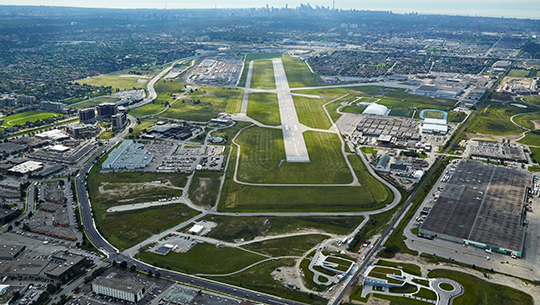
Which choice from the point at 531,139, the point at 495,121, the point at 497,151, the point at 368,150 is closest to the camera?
the point at 497,151

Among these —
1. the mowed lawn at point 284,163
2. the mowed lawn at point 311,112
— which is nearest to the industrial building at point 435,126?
the mowed lawn at point 284,163

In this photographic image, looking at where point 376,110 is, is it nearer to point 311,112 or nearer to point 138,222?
point 311,112

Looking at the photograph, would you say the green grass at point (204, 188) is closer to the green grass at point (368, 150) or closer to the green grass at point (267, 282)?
the green grass at point (267, 282)

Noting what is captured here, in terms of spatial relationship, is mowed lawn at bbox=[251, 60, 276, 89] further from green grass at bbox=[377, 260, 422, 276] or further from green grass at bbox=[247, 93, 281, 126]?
green grass at bbox=[377, 260, 422, 276]

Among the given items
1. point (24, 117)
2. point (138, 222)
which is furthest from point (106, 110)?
point (138, 222)

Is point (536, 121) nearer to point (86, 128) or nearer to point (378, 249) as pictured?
point (378, 249)

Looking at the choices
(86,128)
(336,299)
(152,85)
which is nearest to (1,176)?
(86,128)

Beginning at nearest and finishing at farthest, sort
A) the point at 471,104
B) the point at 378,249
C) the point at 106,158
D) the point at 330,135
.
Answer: the point at 378,249 → the point at 106,158 → the point at 330,135 → the point at 471,104
